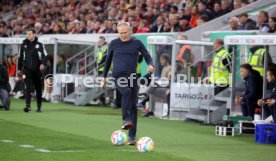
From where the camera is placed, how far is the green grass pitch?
12680 millimetres

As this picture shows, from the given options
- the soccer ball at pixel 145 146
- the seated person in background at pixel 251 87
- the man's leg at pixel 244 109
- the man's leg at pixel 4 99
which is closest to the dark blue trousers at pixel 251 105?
the seated person in background at pixel 251 87

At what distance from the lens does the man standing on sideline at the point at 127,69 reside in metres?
14.4

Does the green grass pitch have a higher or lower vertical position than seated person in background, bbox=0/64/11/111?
lower

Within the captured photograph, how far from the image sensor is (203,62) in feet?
74.9

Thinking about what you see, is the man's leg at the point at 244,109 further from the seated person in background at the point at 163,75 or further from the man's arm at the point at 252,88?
the seated person in background at the point at 163,75

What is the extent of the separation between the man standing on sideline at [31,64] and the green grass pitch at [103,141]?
0.64m

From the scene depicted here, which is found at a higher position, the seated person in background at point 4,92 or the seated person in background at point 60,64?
the seated person in background at point 60,64

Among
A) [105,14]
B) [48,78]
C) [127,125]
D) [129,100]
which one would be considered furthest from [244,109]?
[105,14]

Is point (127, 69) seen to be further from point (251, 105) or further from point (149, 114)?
point (149, 114)

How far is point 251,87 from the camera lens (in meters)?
19.7

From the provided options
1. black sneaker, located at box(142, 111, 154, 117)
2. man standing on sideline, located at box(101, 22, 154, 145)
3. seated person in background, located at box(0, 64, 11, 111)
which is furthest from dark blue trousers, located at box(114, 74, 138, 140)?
seated person in background, located at box(0, 64, 11, 111)

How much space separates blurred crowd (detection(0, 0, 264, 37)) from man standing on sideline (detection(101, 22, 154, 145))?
12675mm

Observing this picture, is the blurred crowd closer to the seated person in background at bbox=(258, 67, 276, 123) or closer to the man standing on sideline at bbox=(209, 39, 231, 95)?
the man standing on sideline at bbox=(209, 39, 231, 95)

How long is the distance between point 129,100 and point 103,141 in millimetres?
1116
